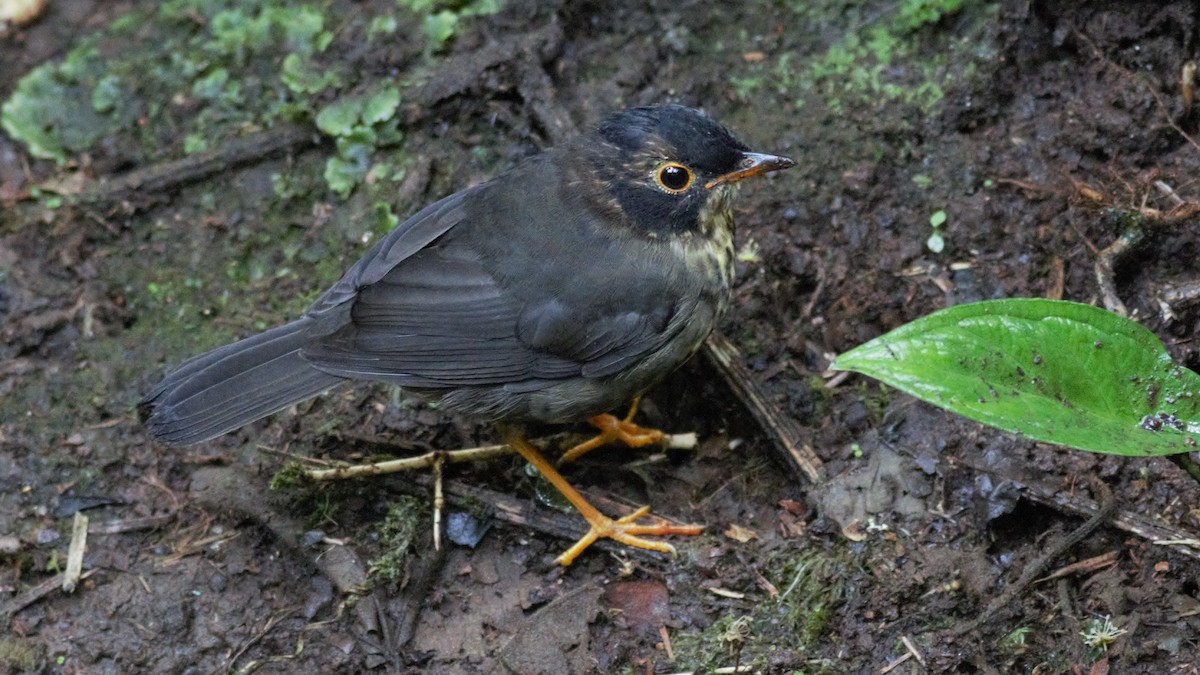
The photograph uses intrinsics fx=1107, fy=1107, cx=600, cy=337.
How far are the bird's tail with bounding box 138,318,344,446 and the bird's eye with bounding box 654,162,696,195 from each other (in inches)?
61.7

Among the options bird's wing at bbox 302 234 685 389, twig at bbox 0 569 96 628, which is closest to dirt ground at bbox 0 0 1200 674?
twig at bbox 0 569 96 628

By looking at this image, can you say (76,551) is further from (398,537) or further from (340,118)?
(340,118)

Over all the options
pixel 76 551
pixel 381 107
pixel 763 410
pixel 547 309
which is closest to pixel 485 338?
pixel 547 309

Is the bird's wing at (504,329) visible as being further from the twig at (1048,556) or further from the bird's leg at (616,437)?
the twig at (1048,556)

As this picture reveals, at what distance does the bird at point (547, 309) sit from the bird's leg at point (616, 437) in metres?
0.34

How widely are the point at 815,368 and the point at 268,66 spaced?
3.47m

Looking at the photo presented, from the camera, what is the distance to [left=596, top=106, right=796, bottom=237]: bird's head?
4457mm

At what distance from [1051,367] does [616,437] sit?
209cm

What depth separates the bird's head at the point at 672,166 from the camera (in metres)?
4.46

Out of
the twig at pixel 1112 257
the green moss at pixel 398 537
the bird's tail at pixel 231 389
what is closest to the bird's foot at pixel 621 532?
the green moss at pixel 398 537

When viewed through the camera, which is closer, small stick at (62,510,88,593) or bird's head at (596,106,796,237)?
bird's head at (596,106,796,237)

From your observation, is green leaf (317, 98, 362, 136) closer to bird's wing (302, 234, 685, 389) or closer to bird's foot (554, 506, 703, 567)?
bird's wing (302, 234, 685, 389)

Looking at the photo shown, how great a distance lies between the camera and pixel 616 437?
503 cm

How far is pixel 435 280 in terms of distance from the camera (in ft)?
15.1
